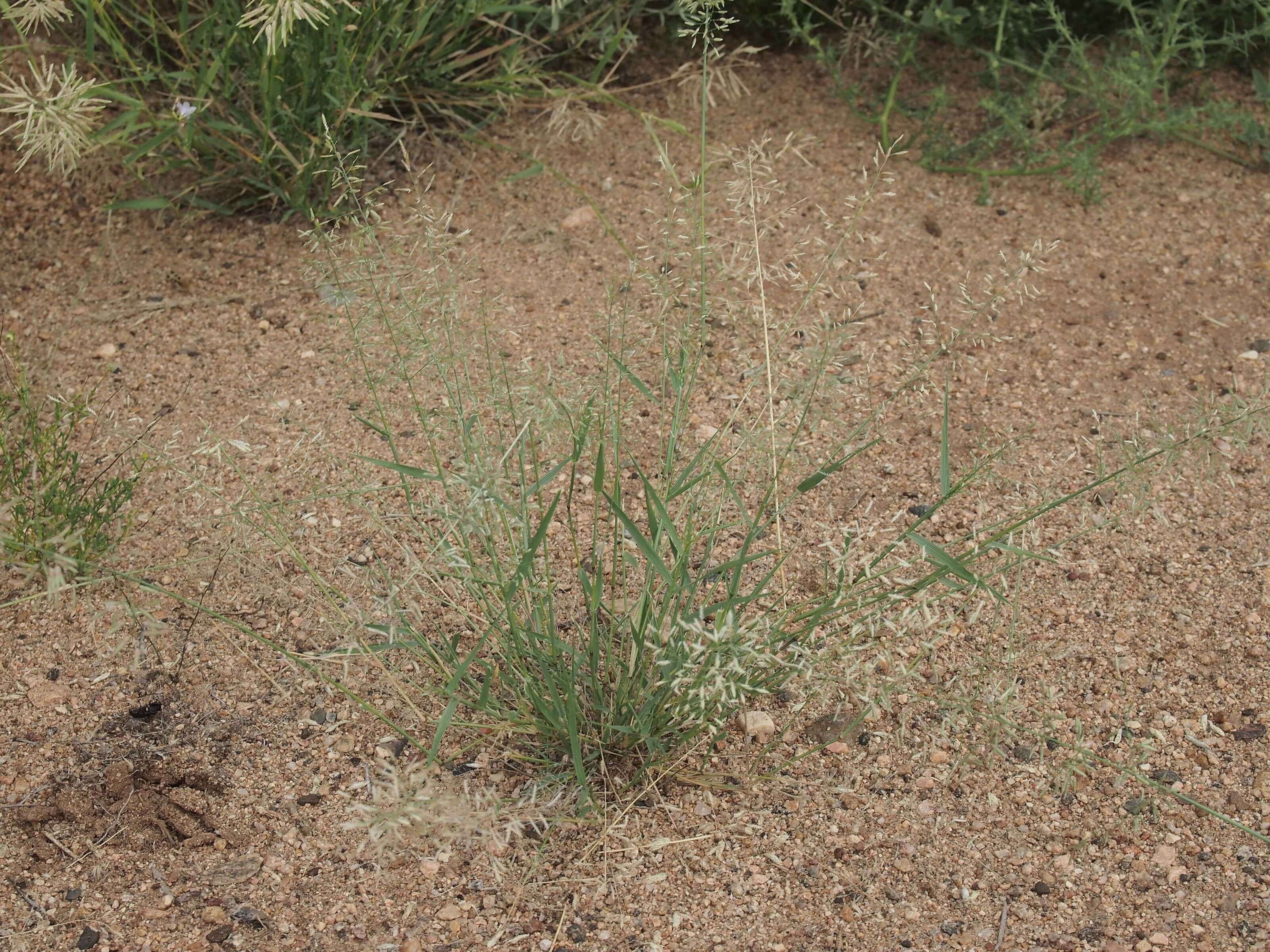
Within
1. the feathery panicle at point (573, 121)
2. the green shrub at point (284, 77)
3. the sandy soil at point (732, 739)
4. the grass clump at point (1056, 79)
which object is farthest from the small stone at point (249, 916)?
the grass clump at point (1056, 79)

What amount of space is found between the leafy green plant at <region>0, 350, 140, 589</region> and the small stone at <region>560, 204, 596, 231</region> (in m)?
1.18

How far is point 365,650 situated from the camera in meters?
1.81

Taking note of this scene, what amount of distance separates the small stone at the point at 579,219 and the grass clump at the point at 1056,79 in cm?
70

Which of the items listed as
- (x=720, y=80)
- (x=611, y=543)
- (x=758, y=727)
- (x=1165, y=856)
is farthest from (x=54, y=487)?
(x=720, y=80)

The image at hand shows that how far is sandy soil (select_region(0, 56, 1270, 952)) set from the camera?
1.85 metres

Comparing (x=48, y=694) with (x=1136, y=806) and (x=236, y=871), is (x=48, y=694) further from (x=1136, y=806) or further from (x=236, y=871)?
(x=1136, y=806)

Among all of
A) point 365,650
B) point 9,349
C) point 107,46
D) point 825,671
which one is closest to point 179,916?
point 365,650

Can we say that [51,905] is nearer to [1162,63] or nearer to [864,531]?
[864,531]

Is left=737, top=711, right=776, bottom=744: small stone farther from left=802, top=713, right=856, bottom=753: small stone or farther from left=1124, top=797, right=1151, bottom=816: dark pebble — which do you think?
left=1124, top=797, right=1151, bottom=816: dark pebble

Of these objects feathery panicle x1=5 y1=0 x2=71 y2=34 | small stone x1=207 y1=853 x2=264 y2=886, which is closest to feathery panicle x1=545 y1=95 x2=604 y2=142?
feathery panicle x1=5 y1=0 x2=71 y2=34

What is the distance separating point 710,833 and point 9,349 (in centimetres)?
180

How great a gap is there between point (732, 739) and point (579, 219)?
152 cm

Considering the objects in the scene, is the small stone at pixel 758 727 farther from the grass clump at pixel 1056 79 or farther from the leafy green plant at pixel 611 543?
the grass clump at pixel 1056 79

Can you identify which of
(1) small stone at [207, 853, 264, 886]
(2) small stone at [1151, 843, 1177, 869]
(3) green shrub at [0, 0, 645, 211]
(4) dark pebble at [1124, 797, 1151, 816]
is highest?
(3) green shrub at [0, 0, 645, 211]
